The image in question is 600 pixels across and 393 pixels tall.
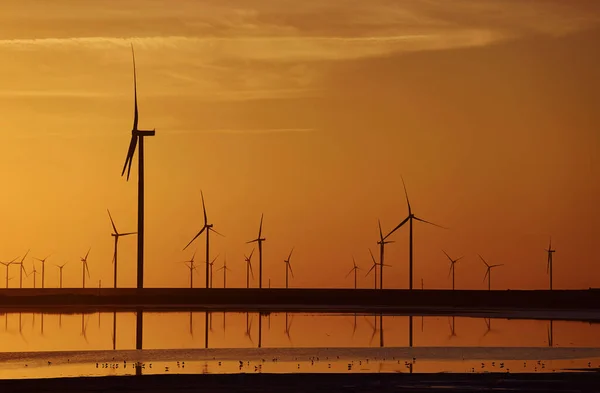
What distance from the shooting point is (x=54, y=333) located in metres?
91.5

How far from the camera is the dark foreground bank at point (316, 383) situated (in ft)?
165

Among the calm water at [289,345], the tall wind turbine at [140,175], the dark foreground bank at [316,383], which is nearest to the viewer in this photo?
the dark foreground bank at [316,383]

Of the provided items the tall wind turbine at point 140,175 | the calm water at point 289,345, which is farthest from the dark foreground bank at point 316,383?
the tall wind turbine at point 140,175

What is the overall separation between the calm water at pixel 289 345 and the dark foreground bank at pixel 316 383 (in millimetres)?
4280

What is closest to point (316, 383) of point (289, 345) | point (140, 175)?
point (289, 345)

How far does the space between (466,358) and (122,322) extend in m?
45.8

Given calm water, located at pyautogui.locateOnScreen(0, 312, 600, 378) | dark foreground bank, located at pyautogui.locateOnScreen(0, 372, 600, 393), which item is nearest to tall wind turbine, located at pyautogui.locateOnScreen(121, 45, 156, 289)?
calm water, located at pyautogui.locateOnScreen(0, 312, 600, 378)

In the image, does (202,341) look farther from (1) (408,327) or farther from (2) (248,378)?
(2) (248,378)

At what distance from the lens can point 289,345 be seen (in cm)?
7625

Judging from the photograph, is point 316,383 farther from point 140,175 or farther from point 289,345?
point 140,175

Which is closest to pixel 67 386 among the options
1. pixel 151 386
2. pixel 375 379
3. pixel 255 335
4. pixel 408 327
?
pixel 151 386

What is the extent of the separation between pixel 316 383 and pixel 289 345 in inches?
964

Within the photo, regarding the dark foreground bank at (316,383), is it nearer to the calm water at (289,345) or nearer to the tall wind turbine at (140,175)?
the calm water at (289,345)

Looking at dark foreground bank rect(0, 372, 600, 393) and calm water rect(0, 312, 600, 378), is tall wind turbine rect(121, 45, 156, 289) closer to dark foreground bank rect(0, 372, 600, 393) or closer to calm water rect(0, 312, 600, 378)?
calm water rect(0, 312, 600, 378)
